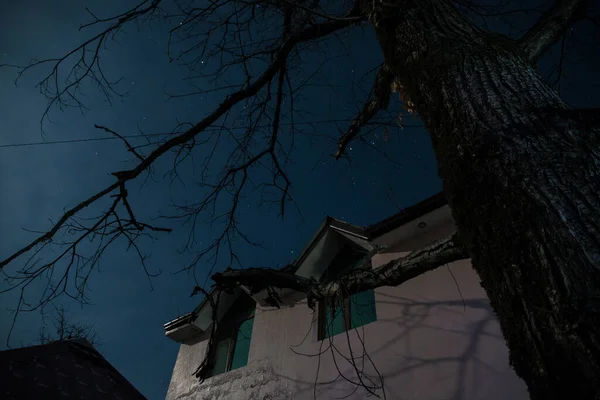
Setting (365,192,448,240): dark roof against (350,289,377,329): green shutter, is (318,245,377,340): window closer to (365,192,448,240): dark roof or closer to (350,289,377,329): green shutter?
(350,289,377,329): green shutter

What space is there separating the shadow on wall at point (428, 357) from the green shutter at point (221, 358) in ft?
6.68

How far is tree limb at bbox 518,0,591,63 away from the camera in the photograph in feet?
7.17

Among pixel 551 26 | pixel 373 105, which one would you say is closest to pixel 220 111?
pixel 373 105

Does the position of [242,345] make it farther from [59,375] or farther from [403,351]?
[403,351]

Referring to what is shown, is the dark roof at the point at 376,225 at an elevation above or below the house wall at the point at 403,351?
above

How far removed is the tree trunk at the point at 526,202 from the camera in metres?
0.79

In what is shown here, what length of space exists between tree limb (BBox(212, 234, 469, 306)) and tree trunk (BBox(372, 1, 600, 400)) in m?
0.56

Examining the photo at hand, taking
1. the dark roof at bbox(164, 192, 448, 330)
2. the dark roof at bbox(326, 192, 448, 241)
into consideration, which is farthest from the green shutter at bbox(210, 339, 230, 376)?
the dark roof at bbox(326, 192, 448, 241)

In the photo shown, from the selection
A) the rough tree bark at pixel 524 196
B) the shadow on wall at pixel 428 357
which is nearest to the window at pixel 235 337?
the shadow on wall at pixel 428 357

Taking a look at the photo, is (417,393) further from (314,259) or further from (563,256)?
(563,256)

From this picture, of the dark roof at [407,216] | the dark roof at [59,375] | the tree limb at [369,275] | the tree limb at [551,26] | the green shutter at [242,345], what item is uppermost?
the dark roof at [407,216]

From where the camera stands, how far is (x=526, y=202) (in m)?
1.01

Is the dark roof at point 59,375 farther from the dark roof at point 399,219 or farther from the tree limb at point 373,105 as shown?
the tree limb at point 373,105

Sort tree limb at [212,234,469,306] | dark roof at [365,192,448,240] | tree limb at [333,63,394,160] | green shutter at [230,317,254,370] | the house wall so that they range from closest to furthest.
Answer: tree limb at [212,234,469,306], tree limb at [333,63,394,160], the house wall, dark roof at [365,192,448,240], green shutter at [230,317,254,370]
